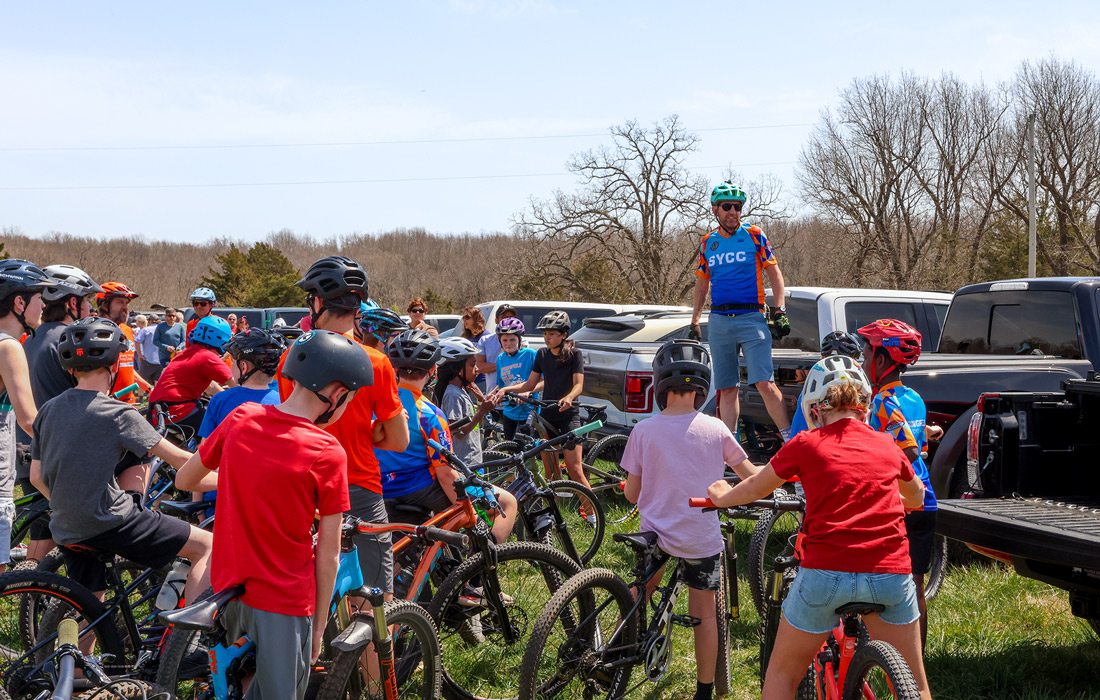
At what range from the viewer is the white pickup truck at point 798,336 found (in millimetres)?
9203

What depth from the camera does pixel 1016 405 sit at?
566 centimetres

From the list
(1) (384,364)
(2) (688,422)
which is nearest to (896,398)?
(2) (688,422)

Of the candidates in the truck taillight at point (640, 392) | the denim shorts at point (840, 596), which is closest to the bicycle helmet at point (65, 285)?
the denim shorts at point (840, 596)

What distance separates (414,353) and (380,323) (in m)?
1.00

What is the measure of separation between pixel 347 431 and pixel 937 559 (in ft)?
14.3

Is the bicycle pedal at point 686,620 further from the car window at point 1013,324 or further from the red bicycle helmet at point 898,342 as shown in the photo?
the car window at point 1013,324

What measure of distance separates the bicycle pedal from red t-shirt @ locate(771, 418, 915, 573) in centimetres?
105

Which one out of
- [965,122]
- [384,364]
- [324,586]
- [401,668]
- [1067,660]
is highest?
[965,122]

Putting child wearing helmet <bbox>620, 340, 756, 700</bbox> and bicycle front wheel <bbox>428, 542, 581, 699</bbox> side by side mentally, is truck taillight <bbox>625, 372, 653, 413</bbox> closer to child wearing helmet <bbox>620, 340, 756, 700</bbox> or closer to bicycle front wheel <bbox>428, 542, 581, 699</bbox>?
bicycle front wheel <bbox>428, 542, 581, 699</bbox>

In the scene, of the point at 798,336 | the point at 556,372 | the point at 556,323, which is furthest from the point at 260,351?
the point at 798,336

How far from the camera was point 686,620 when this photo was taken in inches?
182

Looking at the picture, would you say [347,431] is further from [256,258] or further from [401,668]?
[256,258]

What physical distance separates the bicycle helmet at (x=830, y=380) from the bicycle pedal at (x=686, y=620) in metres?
1.25

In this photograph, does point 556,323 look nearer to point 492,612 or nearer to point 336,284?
point 492,612
